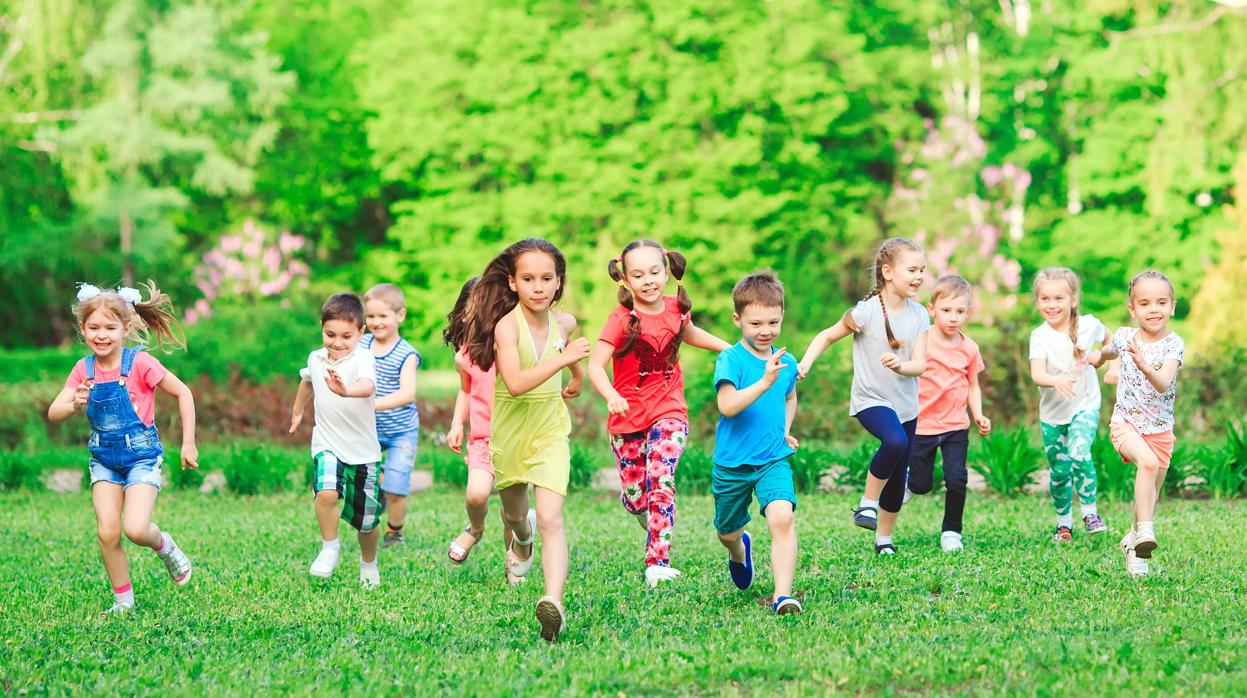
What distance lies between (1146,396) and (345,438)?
460 cm

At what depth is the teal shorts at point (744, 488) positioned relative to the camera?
662 centimetres

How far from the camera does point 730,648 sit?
5793 mm

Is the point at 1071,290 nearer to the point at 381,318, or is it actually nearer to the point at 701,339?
the point at 701,339

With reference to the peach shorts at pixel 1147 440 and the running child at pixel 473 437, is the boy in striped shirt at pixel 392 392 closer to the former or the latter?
the running child at pixel 473 437

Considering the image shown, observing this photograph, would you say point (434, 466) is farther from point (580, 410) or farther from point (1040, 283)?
point (1040, 283)

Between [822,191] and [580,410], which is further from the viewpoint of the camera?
[822,191]

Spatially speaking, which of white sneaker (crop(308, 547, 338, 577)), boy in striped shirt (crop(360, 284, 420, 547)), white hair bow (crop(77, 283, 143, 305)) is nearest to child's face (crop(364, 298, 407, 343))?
boy in striped shirt (crop(360, 284, 420, 547))

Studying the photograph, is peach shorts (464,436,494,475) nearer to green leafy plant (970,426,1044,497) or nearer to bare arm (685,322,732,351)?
bare arm (685,322,732,351)

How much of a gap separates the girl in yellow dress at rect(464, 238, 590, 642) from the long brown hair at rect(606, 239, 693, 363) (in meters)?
0.59

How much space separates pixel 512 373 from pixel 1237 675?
11.0ft

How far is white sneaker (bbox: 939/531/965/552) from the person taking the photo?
8404mm

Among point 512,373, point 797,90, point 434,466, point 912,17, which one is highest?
point 912,17

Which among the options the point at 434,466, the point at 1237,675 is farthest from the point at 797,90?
the point at 1237,675

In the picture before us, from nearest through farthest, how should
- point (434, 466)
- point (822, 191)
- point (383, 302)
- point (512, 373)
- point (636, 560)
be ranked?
point (512, 373) < point (636, 560) < point (383, 302) < point (434, 466) < point (822, 191)
